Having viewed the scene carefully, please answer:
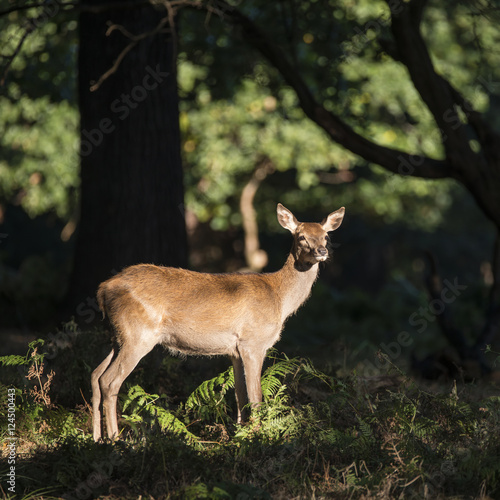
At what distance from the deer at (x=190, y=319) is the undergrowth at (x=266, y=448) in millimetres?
196

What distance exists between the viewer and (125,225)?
28.0 feet

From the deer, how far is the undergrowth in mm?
196

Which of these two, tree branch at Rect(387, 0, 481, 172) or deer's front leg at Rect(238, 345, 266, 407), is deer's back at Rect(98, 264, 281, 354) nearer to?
deer's front leg at Rect(238, 345, 266, 407)

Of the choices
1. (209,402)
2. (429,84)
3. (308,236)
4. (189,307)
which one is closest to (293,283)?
(308,236)

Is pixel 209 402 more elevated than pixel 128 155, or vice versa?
pixel 128 155

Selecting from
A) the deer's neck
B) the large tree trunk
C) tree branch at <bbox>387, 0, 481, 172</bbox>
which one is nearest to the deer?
the deer's neck

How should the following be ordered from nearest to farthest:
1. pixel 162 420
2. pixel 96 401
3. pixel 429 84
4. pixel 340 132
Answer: pixel 162 420, pixel 96 401, pixel 429 84, pixel 340 132

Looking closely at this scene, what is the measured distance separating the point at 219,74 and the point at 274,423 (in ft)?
30.1

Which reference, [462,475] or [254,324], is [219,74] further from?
[462,475]

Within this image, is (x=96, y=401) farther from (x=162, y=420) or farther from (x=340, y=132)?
(x=340, y=132)

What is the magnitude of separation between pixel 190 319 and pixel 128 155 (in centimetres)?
316

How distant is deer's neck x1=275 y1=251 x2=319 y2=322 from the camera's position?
6609 mm

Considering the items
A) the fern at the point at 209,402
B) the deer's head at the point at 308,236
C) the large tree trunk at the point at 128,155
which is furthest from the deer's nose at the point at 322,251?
the large tree trunk at the point at 128,155

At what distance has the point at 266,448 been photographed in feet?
17.2
